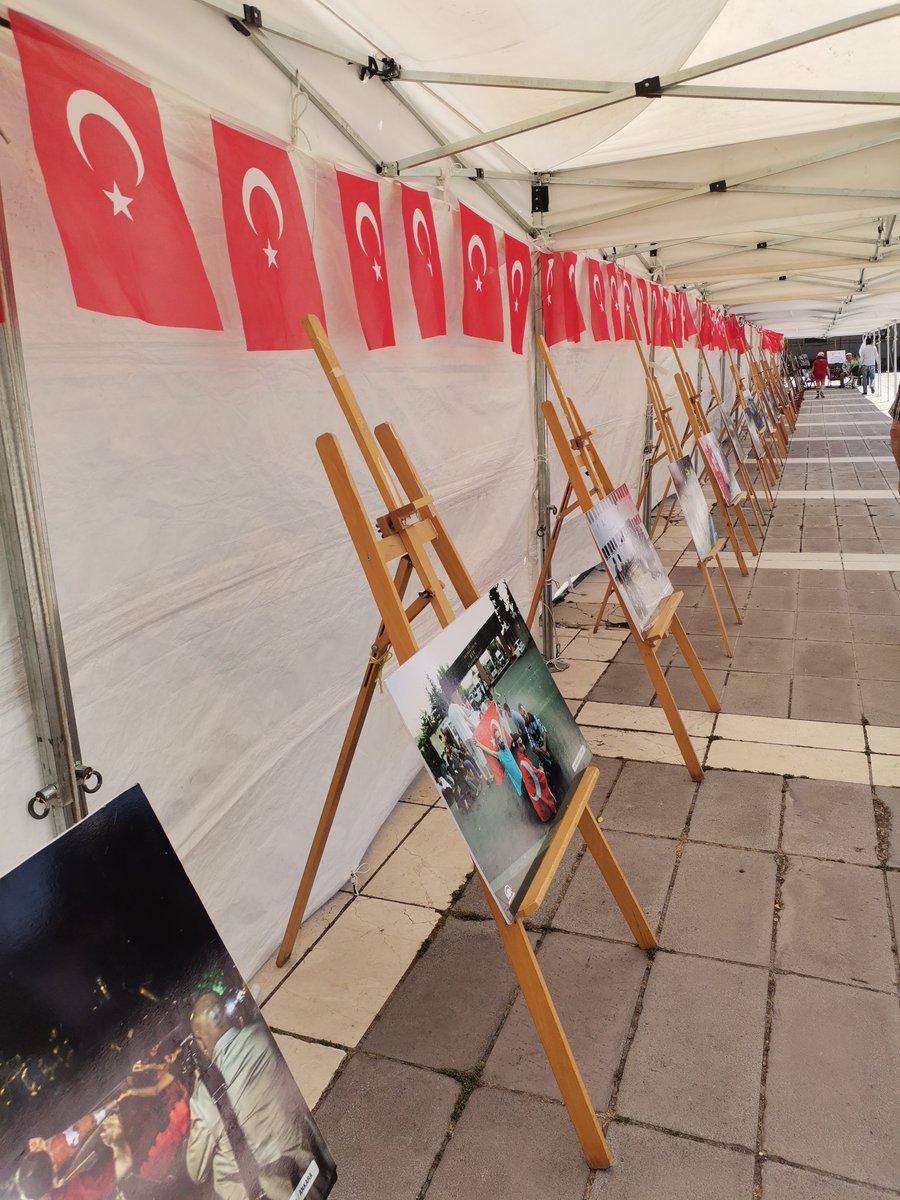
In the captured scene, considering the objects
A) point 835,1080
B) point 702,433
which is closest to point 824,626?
point 702,433

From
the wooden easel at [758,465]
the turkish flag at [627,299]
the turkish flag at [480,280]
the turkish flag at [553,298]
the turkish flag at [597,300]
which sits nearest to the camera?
the turkish flag at [480,280]

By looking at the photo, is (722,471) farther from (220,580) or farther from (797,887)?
(220,580)

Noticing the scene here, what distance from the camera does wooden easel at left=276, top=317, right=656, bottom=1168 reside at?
4.67ft

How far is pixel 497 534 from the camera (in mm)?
3473

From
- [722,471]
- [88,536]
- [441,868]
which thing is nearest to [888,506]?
[722,471]

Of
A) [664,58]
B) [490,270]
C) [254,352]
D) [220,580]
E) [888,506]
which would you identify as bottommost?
[888,506]

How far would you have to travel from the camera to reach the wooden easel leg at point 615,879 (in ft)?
6.03

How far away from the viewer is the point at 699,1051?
1.71 meters

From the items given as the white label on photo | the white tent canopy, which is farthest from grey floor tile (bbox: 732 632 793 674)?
the white label on photo

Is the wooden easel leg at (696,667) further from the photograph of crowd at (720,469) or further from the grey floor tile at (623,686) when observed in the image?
the photograph of crowd at (720,469)

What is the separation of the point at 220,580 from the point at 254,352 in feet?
1.70

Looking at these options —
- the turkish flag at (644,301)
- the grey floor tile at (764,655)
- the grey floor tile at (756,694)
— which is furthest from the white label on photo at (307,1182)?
the turkish flag at (644,301)

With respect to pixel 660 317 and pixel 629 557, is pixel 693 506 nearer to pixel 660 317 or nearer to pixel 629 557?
pixel 629 557

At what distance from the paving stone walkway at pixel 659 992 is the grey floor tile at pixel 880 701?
2 centimetres
